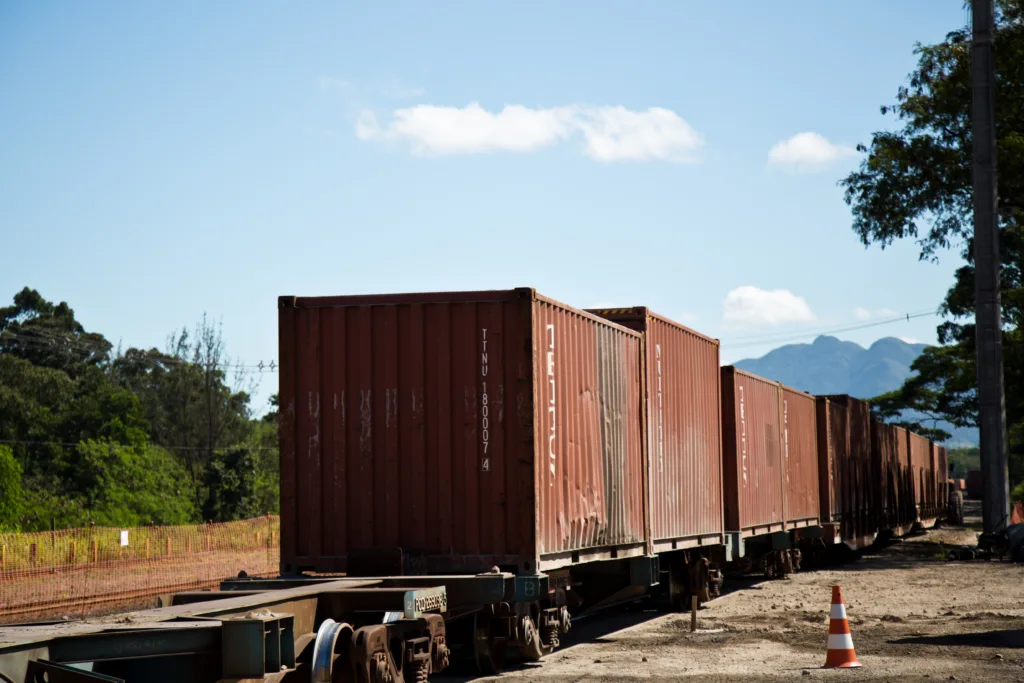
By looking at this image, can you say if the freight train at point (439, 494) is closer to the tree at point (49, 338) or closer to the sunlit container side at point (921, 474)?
the sunlit container side at point (921, 474)

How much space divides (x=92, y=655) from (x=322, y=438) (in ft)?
17.0

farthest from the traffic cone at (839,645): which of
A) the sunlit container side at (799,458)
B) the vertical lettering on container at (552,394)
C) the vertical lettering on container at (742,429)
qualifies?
the sunlit container side at (799,458)

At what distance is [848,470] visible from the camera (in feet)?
99.1

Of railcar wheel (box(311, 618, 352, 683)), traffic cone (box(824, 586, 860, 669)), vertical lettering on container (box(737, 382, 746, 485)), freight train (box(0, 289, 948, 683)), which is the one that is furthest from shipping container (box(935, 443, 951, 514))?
railcar wheel (box(311, 618, 352, 683))

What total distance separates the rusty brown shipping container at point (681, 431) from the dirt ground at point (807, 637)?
1.29m

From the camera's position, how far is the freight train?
27.8ft

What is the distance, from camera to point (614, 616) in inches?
699

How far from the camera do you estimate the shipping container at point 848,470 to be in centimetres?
2767

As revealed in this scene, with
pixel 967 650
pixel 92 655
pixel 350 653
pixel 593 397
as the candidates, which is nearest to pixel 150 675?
pixel 92 655

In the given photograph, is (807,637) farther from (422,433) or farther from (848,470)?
(848,470)

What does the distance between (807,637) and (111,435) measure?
134 ft

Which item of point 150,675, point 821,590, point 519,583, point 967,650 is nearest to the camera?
point 150,675

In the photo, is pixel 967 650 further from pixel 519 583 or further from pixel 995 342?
pixel 995 342

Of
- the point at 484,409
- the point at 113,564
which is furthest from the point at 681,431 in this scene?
the point at 113,564
